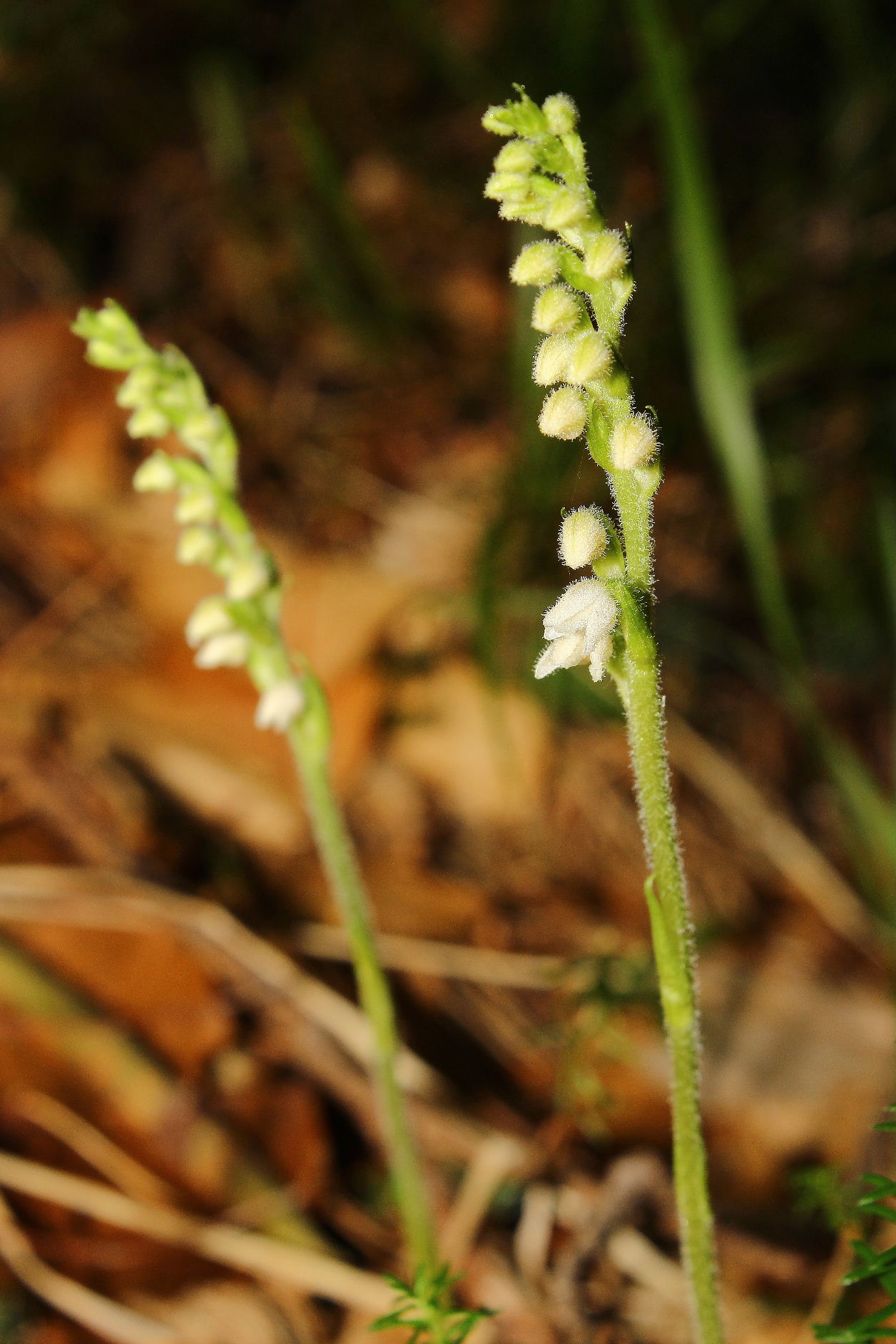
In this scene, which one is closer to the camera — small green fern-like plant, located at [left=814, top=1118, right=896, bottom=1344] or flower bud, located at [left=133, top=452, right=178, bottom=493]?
small green fern-like plant, located at [left=814, top=1118, right=896, bottom=1344]

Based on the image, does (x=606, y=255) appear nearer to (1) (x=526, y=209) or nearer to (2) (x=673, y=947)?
(1) (x=526, y=209)

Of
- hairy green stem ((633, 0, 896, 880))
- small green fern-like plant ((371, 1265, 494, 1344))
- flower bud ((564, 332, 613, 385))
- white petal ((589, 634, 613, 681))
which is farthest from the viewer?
hairy green stem ((633, 0, 896, 880))

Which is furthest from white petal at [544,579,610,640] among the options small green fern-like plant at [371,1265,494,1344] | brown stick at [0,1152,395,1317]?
brown stick at [0,1152,395,1317]

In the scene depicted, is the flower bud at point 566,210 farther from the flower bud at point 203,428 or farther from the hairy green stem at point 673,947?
the flower bud at point 203,428

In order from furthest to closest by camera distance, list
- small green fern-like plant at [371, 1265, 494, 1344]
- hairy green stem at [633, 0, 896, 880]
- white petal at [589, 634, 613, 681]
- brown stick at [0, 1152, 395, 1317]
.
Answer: hairy green stem at [633, 0, 896, 880] < brown stick at [0, 1152, 395, 1317] < small green fern-like plant at [371, 1265, 494, 1344] < white petal at [589, 634, 613, 681]

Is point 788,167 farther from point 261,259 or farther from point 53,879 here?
point 53,879

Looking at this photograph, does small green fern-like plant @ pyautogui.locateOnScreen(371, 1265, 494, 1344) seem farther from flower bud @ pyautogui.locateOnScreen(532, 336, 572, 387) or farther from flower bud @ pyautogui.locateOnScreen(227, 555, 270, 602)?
flower bud @ pyautogui.locateOnScreen(532, 336, 572, 387)
